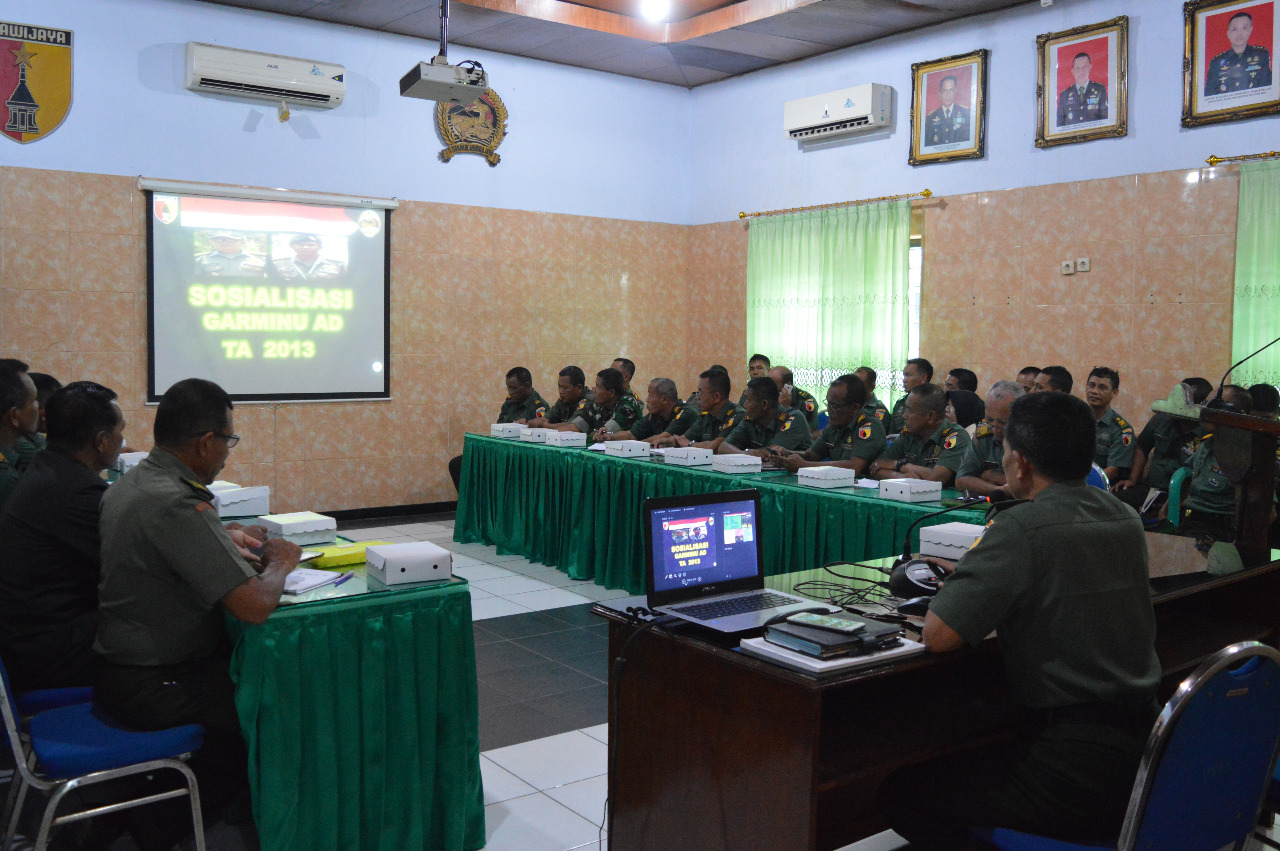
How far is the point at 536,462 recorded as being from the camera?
6.16 metres

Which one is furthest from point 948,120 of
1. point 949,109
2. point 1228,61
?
point 1228,61

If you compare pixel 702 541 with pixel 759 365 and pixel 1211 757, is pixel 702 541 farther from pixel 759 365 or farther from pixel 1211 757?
pixel 759 365

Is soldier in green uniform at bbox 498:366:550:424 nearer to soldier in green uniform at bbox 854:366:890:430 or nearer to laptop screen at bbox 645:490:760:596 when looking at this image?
soldier in green uniform at bbox 854:366:890:430

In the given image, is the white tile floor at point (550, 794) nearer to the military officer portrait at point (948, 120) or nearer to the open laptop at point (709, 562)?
the open laptop at point (709, 562)

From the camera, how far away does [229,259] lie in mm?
7074

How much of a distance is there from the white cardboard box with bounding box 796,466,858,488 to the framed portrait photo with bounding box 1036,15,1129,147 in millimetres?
3201

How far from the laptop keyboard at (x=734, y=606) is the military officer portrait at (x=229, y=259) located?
19.1 ft

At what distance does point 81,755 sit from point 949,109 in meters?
6.53

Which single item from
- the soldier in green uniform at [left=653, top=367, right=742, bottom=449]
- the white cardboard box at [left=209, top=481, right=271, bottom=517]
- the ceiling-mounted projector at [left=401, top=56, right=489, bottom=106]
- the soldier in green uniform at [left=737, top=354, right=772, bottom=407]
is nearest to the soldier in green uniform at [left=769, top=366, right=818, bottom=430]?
the soldier in green uniform at [left=737, top=354, right=772, bottom=407]

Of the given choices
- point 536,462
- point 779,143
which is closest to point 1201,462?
point 536,462

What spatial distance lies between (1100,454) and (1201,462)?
3.46 feet

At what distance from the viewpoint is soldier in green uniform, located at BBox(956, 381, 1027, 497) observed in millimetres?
4199

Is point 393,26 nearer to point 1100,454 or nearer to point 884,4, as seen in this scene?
point 884,4

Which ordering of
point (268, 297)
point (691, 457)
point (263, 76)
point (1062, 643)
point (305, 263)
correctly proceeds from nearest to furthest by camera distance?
point (1062, 643) → point (691, 457) → point (263, 76) → point (268, 297) → point (305, 263)
